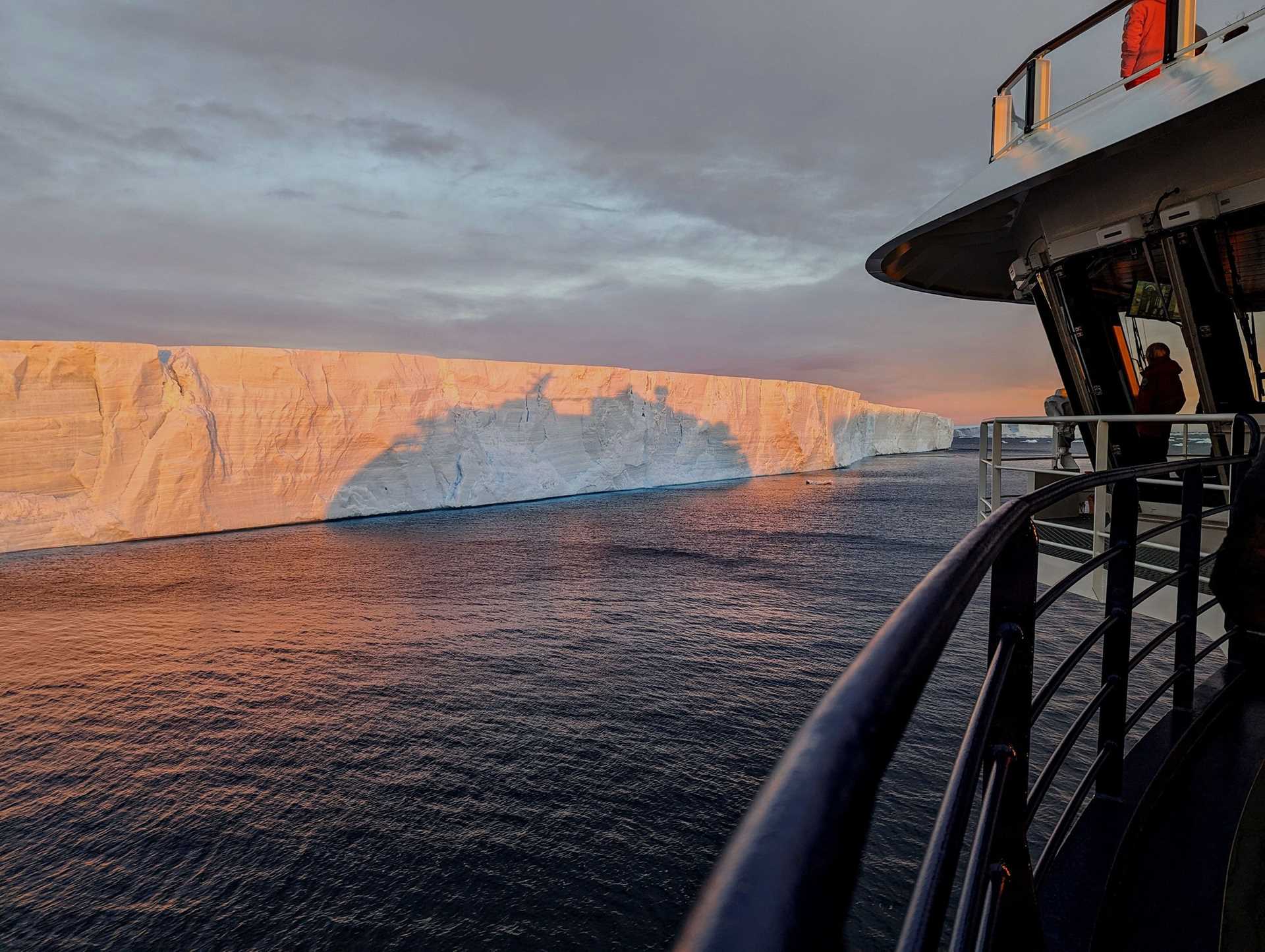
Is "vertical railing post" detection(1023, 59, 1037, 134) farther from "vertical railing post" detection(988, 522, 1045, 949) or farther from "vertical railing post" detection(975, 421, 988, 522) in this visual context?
"vertical railing post" detection(988, 522, 1045, 949)

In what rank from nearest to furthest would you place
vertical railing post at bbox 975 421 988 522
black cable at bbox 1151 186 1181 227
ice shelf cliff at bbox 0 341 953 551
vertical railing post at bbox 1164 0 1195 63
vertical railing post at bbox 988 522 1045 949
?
vertical railing post at bbox 988 522 1045 949 < vertical railing post at bbox 1164 0 1195 63 < black cable at bbox 1151 186 1181 227 < vertical railing post at bbox 975 421 988 522 < ice shelf cliff at bbox 0 341 953 551

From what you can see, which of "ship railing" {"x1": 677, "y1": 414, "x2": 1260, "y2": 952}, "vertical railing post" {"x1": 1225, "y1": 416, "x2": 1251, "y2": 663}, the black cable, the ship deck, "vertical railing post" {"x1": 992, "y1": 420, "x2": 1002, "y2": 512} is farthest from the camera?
"vertical railing post" {"x1": 992, "y1": 420, "x2": 1002, "y2": 512}

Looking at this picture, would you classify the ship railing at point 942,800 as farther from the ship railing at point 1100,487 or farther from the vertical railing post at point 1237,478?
the ship railing at point 1100,487

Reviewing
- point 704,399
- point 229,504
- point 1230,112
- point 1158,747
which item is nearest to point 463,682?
point 1158,747

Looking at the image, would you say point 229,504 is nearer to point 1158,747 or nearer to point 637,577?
point 637,577

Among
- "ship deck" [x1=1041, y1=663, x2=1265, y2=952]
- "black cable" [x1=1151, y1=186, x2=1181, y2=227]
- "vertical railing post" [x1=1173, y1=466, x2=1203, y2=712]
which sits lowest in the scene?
"ship deck" [x1=1041, y1=663, x2=1265, y2=952]

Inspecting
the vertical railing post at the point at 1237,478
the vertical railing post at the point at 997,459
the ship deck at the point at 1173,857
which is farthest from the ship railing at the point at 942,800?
the vertical railing post at the point at 997,459

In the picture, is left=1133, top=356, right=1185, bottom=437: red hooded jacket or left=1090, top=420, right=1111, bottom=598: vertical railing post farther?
left=1133, top=356, right=1185, bottom=437: red hooded jacket

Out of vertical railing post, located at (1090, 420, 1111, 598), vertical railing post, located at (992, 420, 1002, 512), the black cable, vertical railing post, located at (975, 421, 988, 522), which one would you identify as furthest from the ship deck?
the black cable
